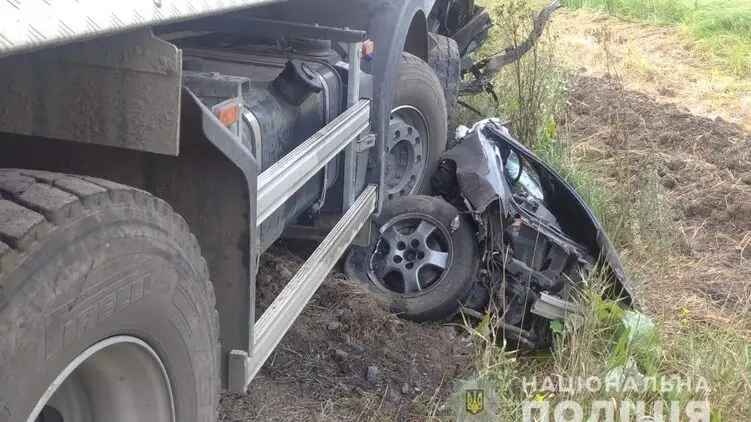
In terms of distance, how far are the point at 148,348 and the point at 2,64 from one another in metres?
0.65

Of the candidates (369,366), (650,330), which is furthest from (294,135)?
(650,330)

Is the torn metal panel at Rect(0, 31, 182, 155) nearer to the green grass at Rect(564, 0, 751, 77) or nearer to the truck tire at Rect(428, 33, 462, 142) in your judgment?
the truck tire at Rect(428, 33, 462, 142)

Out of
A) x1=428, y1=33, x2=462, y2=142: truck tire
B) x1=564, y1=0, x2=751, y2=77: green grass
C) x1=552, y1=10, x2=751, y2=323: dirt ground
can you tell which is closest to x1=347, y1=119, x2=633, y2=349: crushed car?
x1=552, y1=10, x2=751, y2=323: dirt ground

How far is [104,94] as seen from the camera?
1.77 meters

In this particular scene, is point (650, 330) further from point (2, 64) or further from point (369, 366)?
point (2, 64)

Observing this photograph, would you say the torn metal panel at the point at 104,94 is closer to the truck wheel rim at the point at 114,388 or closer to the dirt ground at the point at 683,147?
the truck wheel rim at the point at 114,388

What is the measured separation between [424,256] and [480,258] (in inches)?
11.3

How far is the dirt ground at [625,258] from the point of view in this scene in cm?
342

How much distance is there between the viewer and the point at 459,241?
4309 millimetres

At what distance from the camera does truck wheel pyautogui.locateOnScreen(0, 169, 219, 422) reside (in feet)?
4.58

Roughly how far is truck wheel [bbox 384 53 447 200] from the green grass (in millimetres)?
8878

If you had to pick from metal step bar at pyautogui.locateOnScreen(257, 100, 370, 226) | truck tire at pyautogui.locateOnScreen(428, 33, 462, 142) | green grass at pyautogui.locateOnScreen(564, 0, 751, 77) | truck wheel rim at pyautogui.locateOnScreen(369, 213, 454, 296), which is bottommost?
green grass at pyautogui.locateOnScreen(564, 0, 751, 77)

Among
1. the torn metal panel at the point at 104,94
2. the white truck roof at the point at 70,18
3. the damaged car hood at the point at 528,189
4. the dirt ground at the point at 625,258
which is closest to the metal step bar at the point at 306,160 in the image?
the torn metal panel at the point at 104,94

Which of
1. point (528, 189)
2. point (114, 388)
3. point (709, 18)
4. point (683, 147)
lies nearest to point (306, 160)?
point (114, 388)
